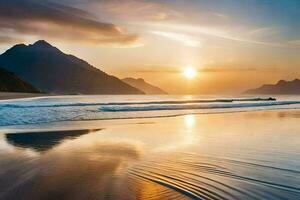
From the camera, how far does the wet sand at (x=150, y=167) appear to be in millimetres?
7352

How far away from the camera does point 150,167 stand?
985 centimetres

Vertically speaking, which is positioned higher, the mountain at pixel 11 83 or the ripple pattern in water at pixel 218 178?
the mountain at pixel 11 83

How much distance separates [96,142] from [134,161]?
4657 mm

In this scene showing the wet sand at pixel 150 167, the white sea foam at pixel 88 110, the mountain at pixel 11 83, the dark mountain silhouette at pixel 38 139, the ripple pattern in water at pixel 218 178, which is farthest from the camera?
the mountain at pixel 11 83

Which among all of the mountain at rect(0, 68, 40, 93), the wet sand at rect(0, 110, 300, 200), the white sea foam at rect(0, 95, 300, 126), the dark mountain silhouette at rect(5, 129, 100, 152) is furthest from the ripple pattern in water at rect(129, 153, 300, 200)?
the mountain at rect(0, 68, 40, 93)

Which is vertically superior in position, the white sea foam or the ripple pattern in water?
the white sea foam

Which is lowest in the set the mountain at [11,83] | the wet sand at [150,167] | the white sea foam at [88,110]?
the wet sand at [150,167]

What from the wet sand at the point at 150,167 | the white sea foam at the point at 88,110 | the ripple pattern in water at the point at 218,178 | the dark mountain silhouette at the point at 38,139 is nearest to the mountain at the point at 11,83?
the white sea foam at the point at 88,110

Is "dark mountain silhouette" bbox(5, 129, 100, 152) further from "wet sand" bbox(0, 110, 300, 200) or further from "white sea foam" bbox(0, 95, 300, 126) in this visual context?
"white sea foam" bbox(0, 95, 300, 126)

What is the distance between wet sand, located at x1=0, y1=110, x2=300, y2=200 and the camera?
7352 millimetres

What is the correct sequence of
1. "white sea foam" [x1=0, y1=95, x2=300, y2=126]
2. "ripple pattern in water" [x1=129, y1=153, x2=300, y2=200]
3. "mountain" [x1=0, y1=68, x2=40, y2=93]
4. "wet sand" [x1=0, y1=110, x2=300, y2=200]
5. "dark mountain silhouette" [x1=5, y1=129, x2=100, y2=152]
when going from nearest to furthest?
"ripple pattern in water" [x1=129, y1=153, x2=300, y2=200] → "wet sand" [x1=0, y1=110, x2=300, y2=200] → "dark mountain silhouette" [x1=5, y1=129, x2=100, y2=152] → "white sea foam" [x1=0, y1=95, x2=300, y2=126] → "mountain" [x1=0, y1=68, x2=40, y2=93]

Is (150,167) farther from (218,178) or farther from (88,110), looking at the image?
(88,110)

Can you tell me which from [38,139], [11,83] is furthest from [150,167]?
[11,83]

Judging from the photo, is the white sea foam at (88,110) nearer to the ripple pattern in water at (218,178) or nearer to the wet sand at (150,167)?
the wet sand at (150,167)
